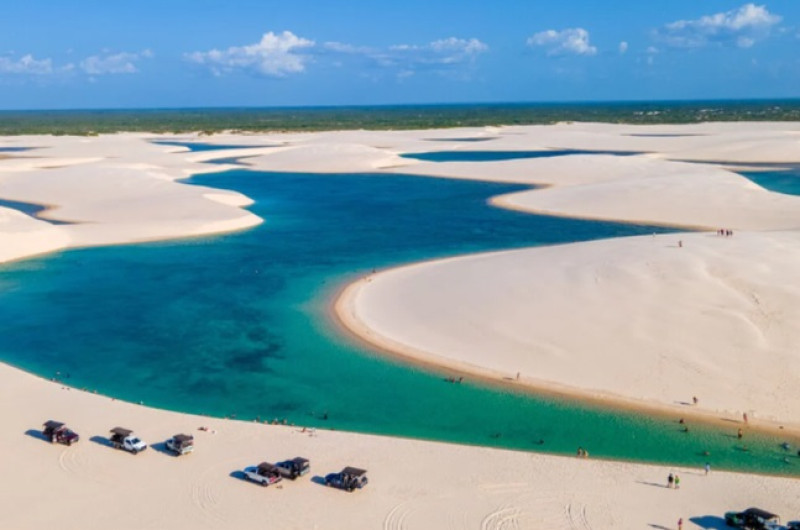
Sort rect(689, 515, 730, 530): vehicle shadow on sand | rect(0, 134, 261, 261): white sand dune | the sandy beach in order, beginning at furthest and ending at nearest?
rect(0, 134, 261, 261): white sand dune → the sandy beach → rect(689, 515, 730, 530): vehicle shadow on sand

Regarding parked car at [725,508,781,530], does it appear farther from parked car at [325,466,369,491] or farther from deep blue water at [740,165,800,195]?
deep blue water at [740,165,800,195]

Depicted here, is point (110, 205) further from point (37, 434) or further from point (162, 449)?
point (162, 449)

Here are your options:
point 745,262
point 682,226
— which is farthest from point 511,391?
point 682,226

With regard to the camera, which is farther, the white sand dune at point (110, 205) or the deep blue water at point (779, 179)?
the deep blue water at point (779, 179)

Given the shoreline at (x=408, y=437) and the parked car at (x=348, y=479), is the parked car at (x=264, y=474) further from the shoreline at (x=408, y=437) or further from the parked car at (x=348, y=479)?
the shoreline at (x=408, y=437)

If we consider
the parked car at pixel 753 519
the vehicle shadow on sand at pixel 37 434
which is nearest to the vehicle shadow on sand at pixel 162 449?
the vehicle shadow on sand at pixel 37 434

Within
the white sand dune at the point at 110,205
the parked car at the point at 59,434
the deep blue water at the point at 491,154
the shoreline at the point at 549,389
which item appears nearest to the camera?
the parked car at the point at 59,434

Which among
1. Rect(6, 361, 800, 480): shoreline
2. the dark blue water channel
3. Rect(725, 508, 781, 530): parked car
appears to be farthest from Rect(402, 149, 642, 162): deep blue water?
Rect(725, 508, 781, 530): parked car
